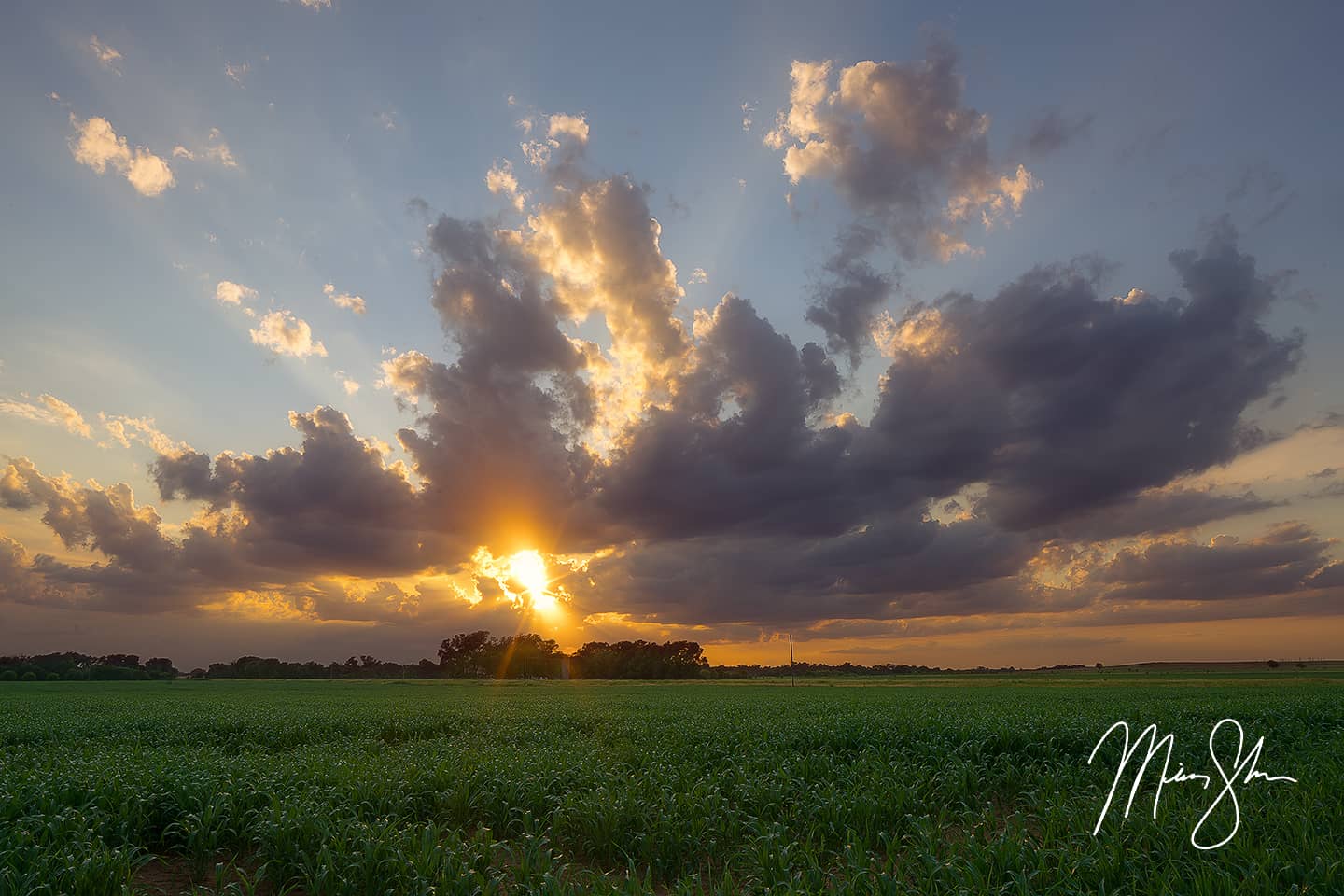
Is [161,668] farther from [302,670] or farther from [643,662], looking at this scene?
[643,662]

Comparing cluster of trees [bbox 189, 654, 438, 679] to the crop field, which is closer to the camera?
the crop field

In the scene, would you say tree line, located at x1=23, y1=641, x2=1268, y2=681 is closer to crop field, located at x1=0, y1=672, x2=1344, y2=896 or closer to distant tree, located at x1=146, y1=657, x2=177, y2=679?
distant tree, located at x1=146, y1=657, x2=177, y2=679

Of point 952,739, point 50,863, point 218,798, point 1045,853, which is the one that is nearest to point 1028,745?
point 952,739

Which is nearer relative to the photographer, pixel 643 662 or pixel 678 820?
pixel 678 820

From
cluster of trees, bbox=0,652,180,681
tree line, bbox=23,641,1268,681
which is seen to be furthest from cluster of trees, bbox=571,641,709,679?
cluster of trees, bbox=0,652,180,681

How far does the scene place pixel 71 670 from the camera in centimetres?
14550

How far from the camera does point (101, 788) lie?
11.7 m

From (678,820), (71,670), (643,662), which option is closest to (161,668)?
(71,670)

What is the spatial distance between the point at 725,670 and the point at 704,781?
19088 cm

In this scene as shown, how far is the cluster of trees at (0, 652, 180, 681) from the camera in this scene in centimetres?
13950

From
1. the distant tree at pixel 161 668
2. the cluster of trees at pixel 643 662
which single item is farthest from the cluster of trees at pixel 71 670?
the cluster of trees at pixel 643 662

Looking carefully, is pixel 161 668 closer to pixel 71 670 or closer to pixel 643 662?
pixel 71 670

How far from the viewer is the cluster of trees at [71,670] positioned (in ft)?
458

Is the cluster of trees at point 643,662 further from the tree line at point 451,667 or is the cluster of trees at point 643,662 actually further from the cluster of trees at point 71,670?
the cluster of trees at point 71,670
